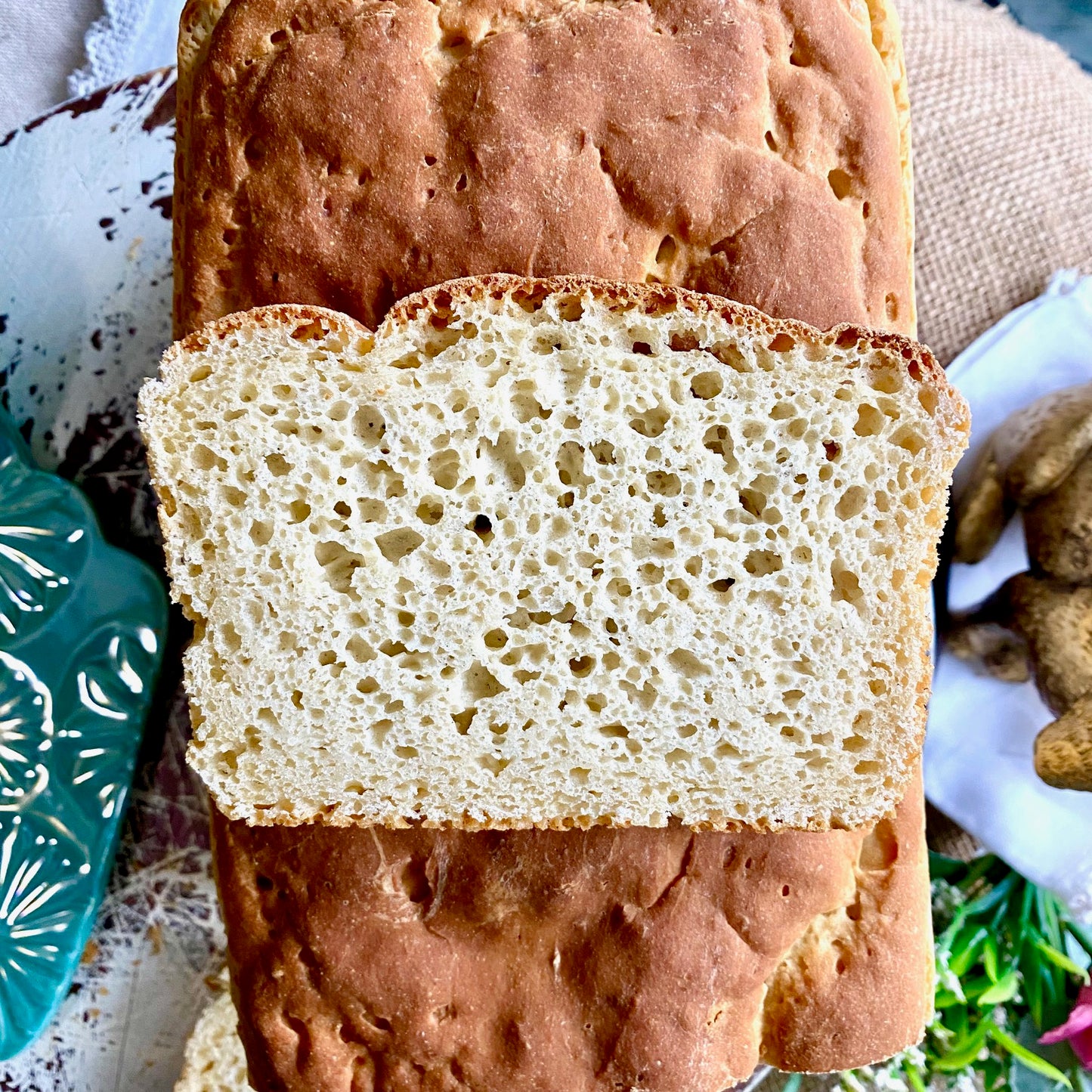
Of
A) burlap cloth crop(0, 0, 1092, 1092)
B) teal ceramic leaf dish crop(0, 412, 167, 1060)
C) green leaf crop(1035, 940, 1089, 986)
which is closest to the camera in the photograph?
teal ceramic leaf dish crop(0, 412, 167, 1060)

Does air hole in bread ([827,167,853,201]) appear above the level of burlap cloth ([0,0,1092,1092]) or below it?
above

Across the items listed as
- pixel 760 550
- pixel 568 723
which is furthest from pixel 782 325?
pixel 568 723

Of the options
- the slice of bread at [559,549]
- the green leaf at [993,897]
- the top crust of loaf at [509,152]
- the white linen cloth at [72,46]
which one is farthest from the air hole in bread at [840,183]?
the white linen cloth at [72,46]

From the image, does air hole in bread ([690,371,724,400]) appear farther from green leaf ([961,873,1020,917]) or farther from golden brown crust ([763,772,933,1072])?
green leaf ([961,873,1020,917])

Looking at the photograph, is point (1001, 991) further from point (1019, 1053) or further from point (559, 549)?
point (559, 549)

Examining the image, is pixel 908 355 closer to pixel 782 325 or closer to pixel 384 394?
pixel 782 325

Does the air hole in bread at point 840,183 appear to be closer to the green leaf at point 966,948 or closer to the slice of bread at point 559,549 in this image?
the slice of bread at point 559,549

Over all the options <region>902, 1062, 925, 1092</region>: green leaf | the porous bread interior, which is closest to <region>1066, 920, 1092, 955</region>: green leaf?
<region>902, 1062, 925, 1092</region>: green leaf
